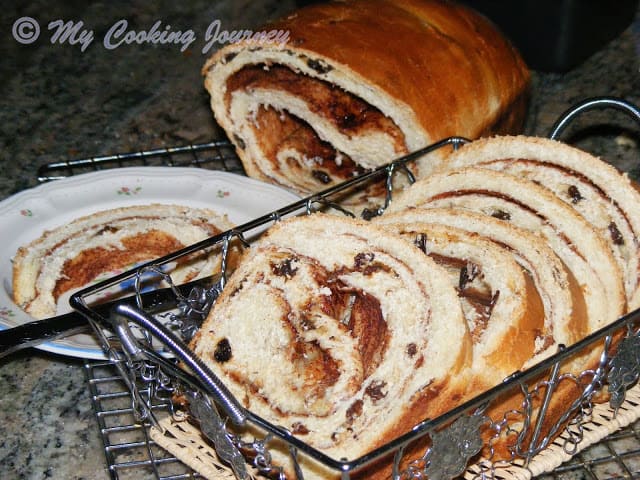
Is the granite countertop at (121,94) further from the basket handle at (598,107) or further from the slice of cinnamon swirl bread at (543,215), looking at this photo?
the slice of cinnamon swirl bread at (543,215)

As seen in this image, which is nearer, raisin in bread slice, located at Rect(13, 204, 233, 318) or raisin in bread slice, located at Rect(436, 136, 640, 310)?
raisin in bread slice, located at Rect(436, 136, 640, 310)

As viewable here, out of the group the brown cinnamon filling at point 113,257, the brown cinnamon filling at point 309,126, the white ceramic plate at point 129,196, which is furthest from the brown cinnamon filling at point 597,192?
the brown cinnamon filling at point 113,257

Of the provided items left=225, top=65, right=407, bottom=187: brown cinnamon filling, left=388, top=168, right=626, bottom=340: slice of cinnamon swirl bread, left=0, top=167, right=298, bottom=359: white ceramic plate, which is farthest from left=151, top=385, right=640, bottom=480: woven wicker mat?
left=225, top=65, right=407, bottom=187: brown cinnamon filling

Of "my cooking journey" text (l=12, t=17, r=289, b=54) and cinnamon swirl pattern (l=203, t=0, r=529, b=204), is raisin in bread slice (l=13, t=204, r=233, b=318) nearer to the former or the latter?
cinnamon swirl pattern (l=203, t=0, r=529, b=204)

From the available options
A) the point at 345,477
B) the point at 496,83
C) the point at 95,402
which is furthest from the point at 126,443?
the point at 496,83

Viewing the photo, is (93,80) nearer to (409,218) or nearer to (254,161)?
(254,161)

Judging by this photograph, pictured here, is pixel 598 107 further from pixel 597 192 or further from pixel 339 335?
pixel 339 335

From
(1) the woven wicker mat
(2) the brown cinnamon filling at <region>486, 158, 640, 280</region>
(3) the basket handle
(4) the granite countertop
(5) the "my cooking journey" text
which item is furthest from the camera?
(5) the "my cooking journey" text

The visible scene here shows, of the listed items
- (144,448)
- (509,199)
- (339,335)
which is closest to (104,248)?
(144,448)
